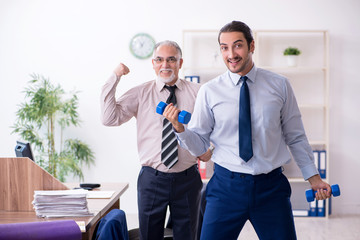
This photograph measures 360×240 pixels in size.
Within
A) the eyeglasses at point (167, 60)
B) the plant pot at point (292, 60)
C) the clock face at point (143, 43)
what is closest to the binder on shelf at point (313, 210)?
the plant pot at point (292, 60)

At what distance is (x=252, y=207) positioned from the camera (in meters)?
1.96

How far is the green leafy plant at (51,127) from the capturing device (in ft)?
15.3

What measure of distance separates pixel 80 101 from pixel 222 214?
3.41 m

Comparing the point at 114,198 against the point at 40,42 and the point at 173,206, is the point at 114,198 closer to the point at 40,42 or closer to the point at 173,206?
the point at 173,206

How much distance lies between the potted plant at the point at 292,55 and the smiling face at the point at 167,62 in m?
2.46

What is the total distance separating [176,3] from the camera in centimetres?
504

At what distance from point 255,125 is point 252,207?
1.22 ft

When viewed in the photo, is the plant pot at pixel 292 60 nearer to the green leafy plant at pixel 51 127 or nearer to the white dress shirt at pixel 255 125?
the green leafy plant at pixel 51 127

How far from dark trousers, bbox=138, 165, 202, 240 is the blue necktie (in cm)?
72

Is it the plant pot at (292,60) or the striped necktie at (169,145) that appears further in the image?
the plant pot at (292,60)

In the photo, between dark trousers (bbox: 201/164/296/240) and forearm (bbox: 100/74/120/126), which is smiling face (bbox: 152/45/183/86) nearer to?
forearm (bbox: 100/74/120/126)

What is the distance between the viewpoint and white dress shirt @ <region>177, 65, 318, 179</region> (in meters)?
2.01

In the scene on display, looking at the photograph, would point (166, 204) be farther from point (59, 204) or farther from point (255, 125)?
point (255, 125)

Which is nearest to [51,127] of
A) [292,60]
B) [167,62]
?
[167,62]
